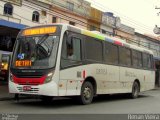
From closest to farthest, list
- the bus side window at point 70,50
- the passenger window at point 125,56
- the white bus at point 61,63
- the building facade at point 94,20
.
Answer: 1. the white bus at point 61,63
2. the bus side window at point 70,50
3. the passenger window at point 125,56
4. the building facade at point 94,20

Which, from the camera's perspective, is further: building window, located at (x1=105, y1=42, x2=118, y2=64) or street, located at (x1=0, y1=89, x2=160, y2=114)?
building window, located at (x1=105, y1=42, x2=118, y2=64)

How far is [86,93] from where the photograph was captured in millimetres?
13523

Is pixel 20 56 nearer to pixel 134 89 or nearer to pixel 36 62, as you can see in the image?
pixel 36 62

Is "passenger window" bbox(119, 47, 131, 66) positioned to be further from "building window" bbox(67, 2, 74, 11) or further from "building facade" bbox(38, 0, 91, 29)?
"building window" bbox(67, 2, 74, 11)

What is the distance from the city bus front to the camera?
11.8 metres

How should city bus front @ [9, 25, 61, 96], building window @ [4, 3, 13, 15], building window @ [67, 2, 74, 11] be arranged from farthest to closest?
building window @ [67, 2, 74, 11], building window @ [4, 3, 13, 15], city bus front @ [9, 25, 61, 96]

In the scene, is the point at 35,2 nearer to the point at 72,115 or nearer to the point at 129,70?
the point at 129,70

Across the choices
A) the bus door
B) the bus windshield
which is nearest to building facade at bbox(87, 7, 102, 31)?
the bus door

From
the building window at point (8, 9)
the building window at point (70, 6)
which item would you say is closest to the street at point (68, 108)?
the building window at point (8, 9)

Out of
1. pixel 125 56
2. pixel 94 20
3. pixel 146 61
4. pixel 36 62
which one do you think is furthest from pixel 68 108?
pixel 94 20

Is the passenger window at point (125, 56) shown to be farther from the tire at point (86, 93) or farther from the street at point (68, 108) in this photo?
the tire at point (86, 93)

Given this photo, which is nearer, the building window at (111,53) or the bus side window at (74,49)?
the bus side window at (74,49)

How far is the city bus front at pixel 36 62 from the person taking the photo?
11836 mm

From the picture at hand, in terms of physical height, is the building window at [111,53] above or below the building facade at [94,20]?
below
